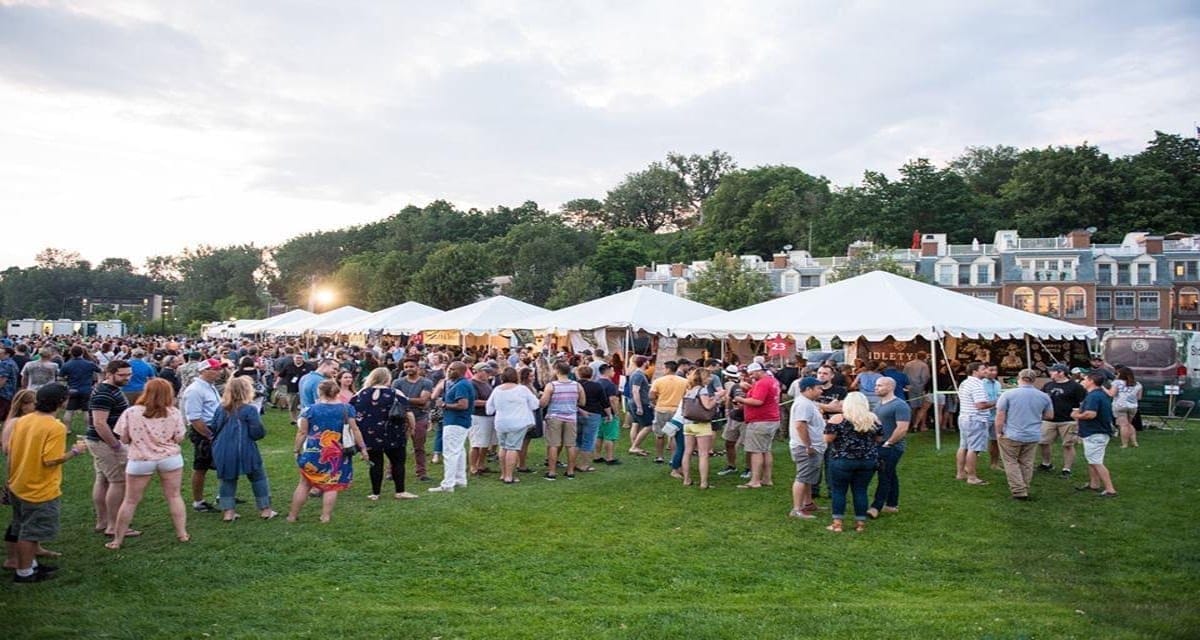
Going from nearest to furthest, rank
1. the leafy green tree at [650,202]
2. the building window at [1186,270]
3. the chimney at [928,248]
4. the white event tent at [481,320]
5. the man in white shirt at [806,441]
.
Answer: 1. the man in white shirt at [806,441]
2. the white event tent at [481,320]
3. the building window at [1186,270]
4. the chimney at [928,248]
5. the leafy green tree at [650,202]

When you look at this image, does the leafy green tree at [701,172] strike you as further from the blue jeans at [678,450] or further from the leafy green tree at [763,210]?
the blue jeans at [678,450]

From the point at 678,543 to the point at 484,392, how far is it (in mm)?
3994

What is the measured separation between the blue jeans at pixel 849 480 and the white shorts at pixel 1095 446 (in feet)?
11.4

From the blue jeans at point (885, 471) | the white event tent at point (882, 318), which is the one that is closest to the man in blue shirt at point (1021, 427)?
the blue jeans at point (885, 471)

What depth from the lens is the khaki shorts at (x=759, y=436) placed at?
353 inches

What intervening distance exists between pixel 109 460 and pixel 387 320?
19420 millimetres

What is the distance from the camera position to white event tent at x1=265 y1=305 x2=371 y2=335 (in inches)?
1147

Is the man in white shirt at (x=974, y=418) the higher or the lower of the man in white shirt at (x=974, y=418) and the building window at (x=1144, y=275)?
the lower

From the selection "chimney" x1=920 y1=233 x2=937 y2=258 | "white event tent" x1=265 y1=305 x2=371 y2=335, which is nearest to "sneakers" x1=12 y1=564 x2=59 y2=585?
"white event tent" x1=265 y1=305 x2=371 y2=335

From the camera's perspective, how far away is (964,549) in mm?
6605

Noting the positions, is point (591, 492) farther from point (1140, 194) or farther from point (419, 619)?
point (1140, 194)

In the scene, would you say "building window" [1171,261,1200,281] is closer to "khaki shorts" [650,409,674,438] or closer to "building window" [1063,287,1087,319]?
"building window" [1063,287,1087,319]

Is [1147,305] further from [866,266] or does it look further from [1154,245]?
[866,266]

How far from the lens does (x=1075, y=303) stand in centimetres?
4744
